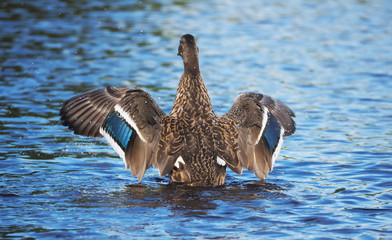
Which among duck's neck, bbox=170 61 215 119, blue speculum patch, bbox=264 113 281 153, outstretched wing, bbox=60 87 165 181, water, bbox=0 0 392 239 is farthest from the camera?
blue speculum patch, bbox=264 113 281 153

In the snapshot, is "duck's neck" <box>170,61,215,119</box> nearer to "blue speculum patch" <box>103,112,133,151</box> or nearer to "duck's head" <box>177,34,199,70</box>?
"duck's head" <box>177,34,199,70</box>

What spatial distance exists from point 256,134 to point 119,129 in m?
1.57

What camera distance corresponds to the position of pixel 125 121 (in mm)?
7699

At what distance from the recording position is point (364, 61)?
14.7m

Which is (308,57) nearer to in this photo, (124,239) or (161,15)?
(161,15)

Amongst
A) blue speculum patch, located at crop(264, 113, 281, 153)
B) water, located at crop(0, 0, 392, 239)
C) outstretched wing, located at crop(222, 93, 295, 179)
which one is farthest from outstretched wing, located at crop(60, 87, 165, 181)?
blue speculum patch, located at crop(264, 113, 281, 153)

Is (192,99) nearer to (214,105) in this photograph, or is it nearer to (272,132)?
(272,132)

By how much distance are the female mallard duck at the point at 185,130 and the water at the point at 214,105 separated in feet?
0.95

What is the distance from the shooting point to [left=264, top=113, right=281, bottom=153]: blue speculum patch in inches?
312

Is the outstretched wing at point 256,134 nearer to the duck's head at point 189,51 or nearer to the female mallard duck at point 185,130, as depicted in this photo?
the female mallard duck at point 185,130

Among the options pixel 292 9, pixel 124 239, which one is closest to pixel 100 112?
pixel 124 239

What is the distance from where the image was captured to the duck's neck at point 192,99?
7730 mm

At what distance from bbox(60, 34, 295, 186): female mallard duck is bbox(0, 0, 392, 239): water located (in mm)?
291

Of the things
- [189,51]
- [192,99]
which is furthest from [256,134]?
[189,51]
